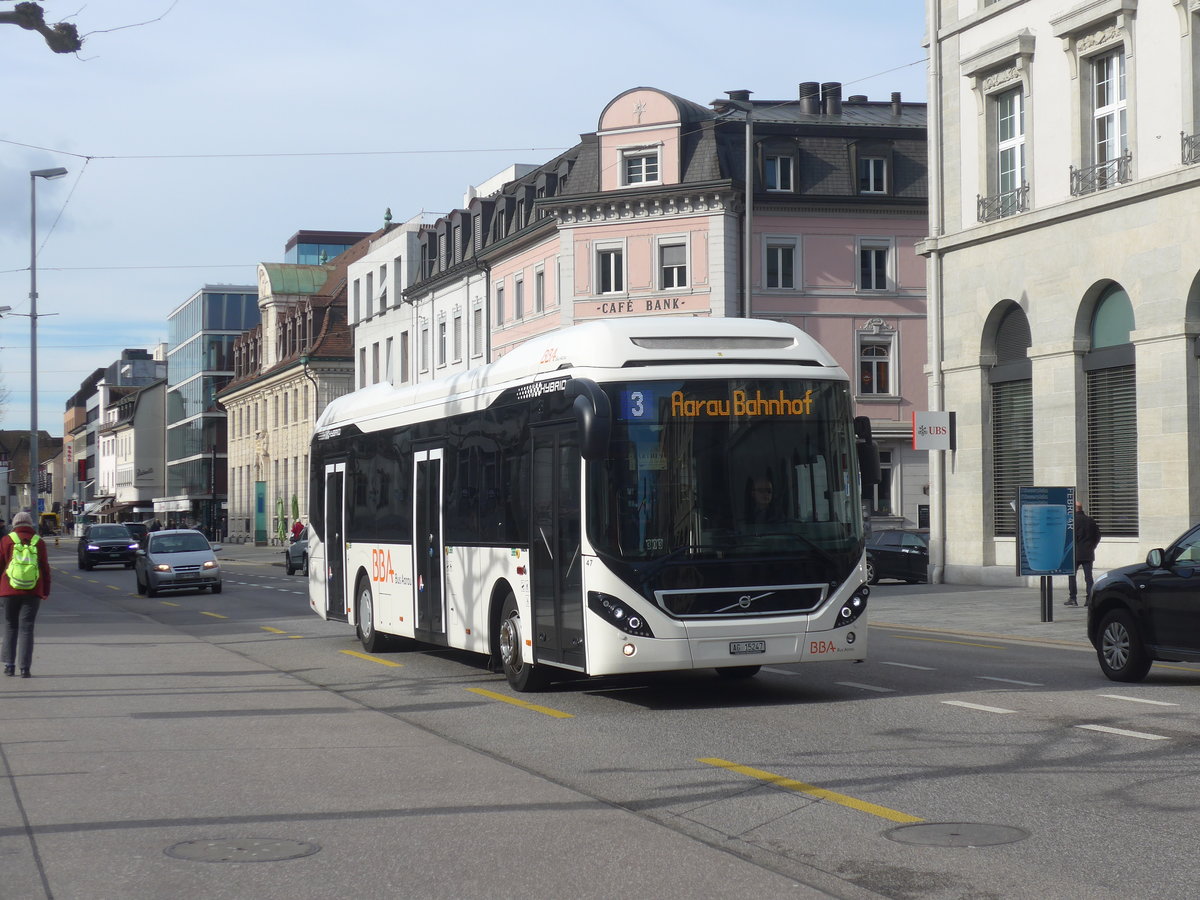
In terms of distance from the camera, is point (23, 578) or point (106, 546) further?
point (106, 546)

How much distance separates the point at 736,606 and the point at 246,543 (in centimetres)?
8865

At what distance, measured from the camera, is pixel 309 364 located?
8406 cm

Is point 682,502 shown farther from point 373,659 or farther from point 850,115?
point 850,115

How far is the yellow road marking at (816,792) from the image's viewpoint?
8156mm

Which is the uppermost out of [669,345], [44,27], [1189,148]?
[1189,148]

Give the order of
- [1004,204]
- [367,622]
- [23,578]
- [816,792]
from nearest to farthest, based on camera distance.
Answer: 1. [816,792]
2. [23,578]
3. [367,622]
4. [1004,204]

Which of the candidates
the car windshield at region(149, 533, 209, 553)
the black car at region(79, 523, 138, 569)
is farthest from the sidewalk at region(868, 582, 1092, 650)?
the black car at region(79, 523, 138, 569)

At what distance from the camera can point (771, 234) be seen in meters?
53.2

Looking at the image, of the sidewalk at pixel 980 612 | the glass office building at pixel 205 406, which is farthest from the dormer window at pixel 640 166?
the glass office building at pixel 205 406

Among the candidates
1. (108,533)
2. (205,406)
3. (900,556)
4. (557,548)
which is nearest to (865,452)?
(557,548)

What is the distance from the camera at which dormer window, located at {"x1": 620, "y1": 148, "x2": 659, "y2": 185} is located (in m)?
52.8

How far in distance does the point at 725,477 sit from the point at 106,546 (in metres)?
50.1

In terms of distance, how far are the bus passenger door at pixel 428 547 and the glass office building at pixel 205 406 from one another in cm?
9265

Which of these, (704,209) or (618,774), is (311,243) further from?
(618,774)
